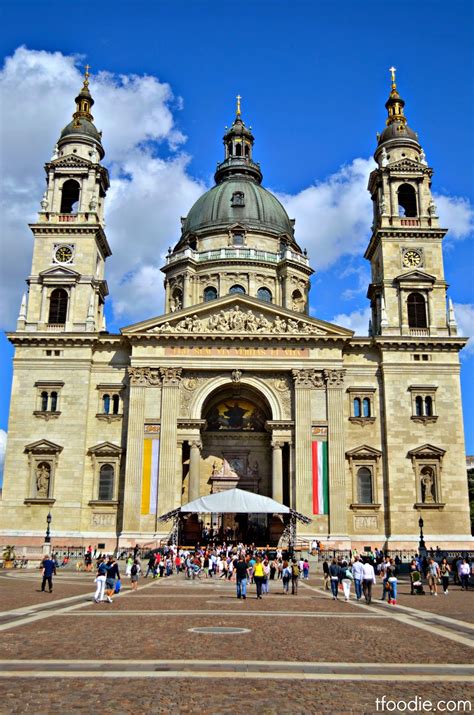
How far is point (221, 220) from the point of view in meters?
72.6

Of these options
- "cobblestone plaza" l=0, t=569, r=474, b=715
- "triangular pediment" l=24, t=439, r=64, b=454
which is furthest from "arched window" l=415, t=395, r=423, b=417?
"cobblestone plaza" l=0, t=569, r=474, b=715

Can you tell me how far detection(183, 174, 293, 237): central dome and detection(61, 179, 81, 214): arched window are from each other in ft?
53.0

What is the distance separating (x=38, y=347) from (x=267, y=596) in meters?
31.4

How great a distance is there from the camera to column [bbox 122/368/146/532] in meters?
49.2

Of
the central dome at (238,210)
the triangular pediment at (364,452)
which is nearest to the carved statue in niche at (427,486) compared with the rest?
the triangular pediment at (364,452)

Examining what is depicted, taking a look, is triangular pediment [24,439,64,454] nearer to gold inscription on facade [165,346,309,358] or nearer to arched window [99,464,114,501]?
arched window [99,464,114,501]

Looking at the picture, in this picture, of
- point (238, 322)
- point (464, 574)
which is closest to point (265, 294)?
point (238, 322)

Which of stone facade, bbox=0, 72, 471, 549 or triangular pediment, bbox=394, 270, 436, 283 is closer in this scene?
stone facade, bbox=0, 72, 471, 549

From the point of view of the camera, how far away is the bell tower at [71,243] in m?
55.0

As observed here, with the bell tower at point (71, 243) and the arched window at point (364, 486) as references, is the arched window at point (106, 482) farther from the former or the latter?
the arched window at point (364, 486)

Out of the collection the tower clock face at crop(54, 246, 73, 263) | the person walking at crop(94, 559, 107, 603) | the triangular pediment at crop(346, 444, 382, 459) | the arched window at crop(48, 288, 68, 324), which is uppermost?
the tower clock face at crop(54, 246, 73, 263)

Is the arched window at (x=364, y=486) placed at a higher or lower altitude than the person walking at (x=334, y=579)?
higher

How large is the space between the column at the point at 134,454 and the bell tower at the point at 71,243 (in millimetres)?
5770

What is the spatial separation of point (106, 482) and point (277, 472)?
1220cm
